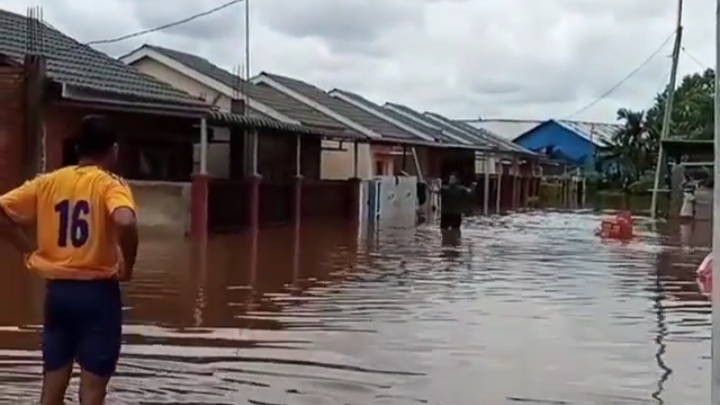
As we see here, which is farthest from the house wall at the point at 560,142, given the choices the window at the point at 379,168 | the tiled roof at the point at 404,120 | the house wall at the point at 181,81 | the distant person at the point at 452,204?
the distant person at the point at 452,204

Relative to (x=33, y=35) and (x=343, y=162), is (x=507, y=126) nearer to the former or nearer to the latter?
(x=343, y=162)

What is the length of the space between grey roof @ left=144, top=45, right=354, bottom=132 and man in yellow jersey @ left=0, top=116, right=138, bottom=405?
3118 centimetres

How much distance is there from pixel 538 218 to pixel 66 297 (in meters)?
35.2

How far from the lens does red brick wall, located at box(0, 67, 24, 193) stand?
69.4 ft

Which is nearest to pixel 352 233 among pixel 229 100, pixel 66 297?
pixel 229 100

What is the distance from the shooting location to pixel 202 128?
24.4 m

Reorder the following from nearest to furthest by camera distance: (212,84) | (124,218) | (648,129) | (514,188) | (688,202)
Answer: (124,218) → (212,84) → (688,202) → (514,188) → (648,129)

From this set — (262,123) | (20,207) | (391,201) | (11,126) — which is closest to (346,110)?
(391,201)

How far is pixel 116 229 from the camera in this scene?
5566 millimetres

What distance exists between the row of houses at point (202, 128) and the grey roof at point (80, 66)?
49mm

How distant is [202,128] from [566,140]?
68.4 metres

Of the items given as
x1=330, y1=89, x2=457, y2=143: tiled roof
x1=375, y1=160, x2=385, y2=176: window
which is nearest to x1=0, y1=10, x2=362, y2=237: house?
x1=375, y1=160, x2=385, y2=176: window

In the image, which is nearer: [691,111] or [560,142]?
[691,111]

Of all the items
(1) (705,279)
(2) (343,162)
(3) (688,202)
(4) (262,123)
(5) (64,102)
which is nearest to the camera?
(1) (705,279)
